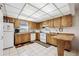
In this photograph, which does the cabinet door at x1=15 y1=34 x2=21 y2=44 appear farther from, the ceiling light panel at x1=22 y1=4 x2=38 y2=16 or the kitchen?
the ceiling light panel at x1=22 y1=4 x2=38 y2=16

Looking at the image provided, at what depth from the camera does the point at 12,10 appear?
3.16 ft

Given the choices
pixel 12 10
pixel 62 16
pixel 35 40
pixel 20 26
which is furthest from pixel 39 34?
pixel 12 10

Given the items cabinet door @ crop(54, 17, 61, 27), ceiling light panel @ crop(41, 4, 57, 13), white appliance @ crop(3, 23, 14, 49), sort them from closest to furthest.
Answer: ceiling light panel @ crop(41, 4, 57, 13) < cabinet door @ crop(54, 17, 61, 27) < white appliance @ crop(3, 23, 14, 49)

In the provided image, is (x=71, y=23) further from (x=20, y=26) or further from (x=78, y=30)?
(x=20, y=26)

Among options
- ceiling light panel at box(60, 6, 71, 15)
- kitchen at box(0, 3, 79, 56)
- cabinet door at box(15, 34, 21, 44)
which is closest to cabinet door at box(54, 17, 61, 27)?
kitchen at box(0, 3, 79, 56)

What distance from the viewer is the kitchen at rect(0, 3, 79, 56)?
2.97ft

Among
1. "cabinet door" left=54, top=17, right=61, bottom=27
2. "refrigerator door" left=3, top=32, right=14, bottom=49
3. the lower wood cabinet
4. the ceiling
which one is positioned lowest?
"refrigerator door" left=3, top=32, right=14, bottom=49

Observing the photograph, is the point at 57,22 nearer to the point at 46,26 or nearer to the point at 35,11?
the point at 46,26

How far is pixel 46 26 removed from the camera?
3.59ft

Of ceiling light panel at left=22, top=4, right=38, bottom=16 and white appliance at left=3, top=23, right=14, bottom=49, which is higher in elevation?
ceiling light panel at left=22, top=4, right=38, bottom=16

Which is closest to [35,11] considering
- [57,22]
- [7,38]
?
[57,22]

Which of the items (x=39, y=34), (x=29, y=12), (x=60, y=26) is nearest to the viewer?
(x=29, y=12)

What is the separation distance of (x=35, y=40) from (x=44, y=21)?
1.34 ft

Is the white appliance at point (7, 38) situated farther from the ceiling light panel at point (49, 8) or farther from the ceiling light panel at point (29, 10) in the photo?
the ceiling light panel at point (49, 8)
